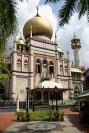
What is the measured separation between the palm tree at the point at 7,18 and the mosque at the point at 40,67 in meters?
41.5

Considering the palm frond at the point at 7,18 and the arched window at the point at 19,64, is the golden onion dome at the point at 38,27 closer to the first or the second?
the arched window at the point at 19,64

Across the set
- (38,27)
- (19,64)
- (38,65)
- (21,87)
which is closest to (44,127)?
(21,87)

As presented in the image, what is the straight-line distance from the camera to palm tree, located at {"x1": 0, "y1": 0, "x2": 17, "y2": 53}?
1281 centimetres

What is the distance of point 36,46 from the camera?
197 feet

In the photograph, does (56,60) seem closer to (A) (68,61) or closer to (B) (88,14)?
(A) (68,61)

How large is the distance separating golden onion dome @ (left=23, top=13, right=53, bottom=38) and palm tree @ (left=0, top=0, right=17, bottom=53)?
49.4m

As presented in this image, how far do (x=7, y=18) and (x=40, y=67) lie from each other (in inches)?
1861

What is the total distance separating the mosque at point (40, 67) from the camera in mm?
56312

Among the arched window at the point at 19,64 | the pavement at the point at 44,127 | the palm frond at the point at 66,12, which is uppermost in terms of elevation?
the arched window at the point at 19,64

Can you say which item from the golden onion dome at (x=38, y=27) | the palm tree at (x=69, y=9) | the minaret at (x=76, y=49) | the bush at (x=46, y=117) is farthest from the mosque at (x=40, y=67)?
the palm tree at (x=69, y=9)

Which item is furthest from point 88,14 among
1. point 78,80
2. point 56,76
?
point 78,80

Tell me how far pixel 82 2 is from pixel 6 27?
4079mm

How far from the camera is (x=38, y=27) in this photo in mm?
62781

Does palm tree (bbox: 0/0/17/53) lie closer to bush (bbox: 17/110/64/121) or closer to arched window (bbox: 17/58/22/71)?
bush (bbox: 17/110/64/121)
